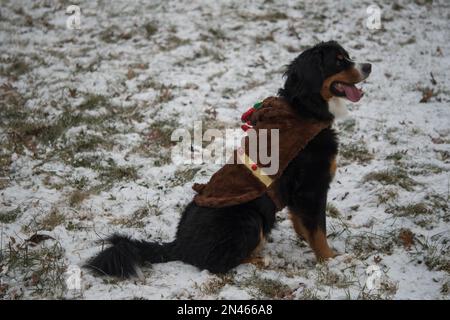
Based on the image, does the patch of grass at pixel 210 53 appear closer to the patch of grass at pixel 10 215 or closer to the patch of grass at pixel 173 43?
the patch of grass at pixel 173 43

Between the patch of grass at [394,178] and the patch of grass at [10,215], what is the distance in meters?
3.83

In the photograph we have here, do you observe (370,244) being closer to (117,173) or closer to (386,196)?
(386,196)

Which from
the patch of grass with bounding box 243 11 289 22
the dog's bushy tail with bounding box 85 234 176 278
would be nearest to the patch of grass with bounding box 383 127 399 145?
the dog's bushy tail with bounding box 85 234 176 278

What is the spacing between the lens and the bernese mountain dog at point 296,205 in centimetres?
357

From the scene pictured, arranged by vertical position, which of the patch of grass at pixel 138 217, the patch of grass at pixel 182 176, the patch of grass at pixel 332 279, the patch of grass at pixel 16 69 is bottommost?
the patch of grass at pixel 182 176

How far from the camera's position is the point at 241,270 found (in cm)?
364

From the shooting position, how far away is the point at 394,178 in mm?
4891

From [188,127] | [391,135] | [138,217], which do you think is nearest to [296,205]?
[138,217]

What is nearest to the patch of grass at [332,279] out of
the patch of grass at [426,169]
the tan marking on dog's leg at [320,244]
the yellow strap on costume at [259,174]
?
the tan marking on dog's leg at [320,244]

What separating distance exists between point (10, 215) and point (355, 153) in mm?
4129

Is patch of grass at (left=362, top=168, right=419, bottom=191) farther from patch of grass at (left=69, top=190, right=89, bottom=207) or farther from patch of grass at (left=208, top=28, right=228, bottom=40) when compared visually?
patch of grass at (left=208, top=28, right=228, bottom=40)

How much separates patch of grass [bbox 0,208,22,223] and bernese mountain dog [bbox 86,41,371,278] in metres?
1.47
